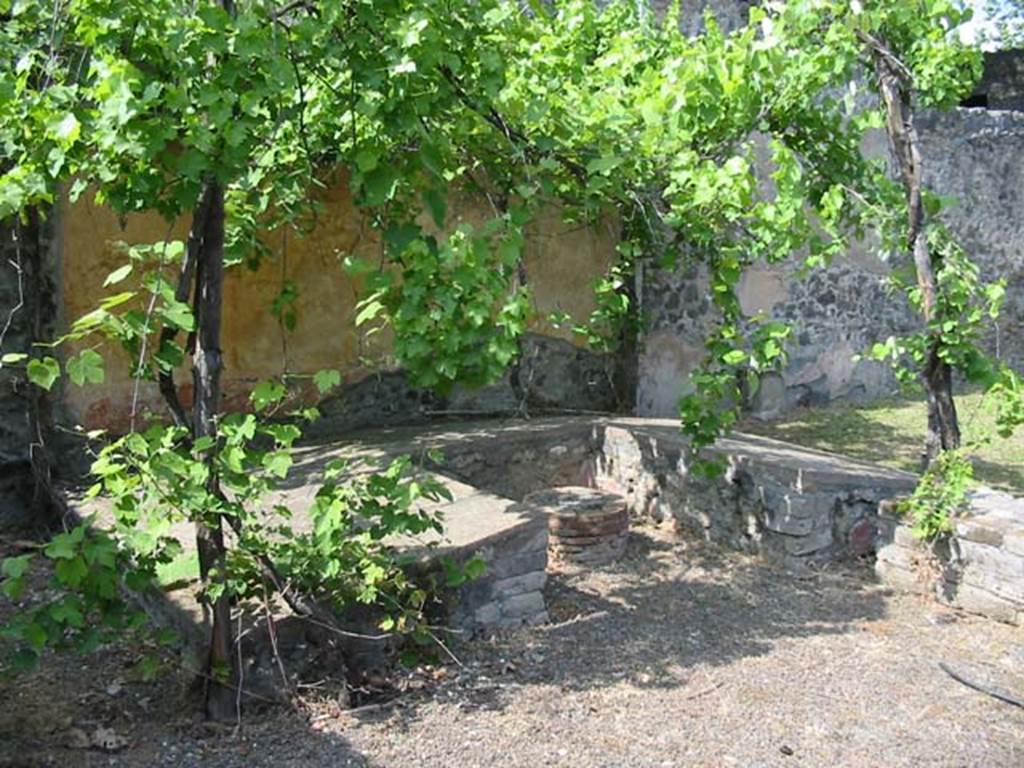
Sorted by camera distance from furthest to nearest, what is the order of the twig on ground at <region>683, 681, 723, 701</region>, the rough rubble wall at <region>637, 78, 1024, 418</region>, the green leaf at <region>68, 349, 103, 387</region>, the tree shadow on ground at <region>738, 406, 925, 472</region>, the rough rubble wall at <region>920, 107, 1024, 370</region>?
the rough rubble wall at <region>920, 107, 1024, 370</region> < the rough rubble wall at <region>637, 78, 1024, 418</region> < the tree shadow on ground at <region>738, 406, 925, 472</region> < the twig on ground at <region>683, 681, 723, 701</region> < the green leaf at <region>68, 349, 103, 387</region>

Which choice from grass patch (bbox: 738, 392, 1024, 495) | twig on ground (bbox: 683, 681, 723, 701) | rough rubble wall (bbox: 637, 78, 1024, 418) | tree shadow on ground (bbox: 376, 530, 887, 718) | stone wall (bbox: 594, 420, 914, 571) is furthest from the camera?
rough rubble wall (bbox: 637, 78, 1024, 418)

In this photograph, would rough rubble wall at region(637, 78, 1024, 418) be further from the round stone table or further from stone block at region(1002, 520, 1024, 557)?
stone block at region(1002, 520, 1024, 557)

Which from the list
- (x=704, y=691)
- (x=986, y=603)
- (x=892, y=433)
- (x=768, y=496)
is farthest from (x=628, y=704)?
(x=892, y=433)

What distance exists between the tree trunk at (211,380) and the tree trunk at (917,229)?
3.41 m

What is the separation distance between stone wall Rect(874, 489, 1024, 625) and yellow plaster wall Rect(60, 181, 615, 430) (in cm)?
233

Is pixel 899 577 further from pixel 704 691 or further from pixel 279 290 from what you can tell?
pixel 279 290

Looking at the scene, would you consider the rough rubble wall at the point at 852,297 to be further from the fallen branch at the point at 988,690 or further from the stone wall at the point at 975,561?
the fallen branch at the point at 988,690

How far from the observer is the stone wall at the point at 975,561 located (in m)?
4.18

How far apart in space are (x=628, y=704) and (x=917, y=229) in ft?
9.47

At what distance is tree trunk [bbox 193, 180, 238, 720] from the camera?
9.96ft

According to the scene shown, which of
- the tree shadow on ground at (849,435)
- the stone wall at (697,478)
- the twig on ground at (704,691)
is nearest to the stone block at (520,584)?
the stone wall at (697,478)

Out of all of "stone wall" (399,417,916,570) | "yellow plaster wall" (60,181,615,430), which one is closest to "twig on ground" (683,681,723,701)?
"stone wall" (399,417,916,570)

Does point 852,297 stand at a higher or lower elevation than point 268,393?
higher

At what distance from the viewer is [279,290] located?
6180mm
